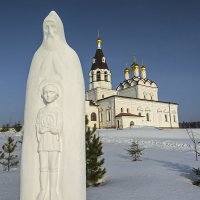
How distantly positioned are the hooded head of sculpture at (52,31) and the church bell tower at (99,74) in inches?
2063

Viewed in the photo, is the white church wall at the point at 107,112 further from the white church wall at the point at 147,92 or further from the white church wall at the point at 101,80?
the white church wall at the point at 147,92

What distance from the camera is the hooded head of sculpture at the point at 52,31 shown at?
15.4 feet

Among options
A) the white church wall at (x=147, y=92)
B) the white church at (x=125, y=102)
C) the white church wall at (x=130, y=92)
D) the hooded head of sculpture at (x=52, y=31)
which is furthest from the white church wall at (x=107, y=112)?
the hooded head of sculpture at (x=52, y=31)

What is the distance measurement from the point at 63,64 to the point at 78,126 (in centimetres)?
111

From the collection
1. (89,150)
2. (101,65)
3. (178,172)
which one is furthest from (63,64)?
(101,65)

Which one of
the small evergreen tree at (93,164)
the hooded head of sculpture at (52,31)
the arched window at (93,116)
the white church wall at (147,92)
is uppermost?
the white church wall at (147,92)

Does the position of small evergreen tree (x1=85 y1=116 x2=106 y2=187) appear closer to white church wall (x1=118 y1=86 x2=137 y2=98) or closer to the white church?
the white church

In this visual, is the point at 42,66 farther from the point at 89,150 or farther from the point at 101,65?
the point at 101,65

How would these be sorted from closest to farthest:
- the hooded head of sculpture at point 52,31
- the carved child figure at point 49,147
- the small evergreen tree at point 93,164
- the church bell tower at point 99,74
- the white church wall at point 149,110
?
the carved child figure at point 49,147
the hooded head of sculpture at point 52,31
the small evergreen tree at point 93,164
the white church wall at point 149,110
the church bell tower at point 99,74

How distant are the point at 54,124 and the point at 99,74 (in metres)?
53.6

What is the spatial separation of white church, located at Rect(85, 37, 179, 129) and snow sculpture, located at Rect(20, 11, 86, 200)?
145 feet

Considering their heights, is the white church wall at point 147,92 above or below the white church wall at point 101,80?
below

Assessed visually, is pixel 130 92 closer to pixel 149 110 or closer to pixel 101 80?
pixel 149 110

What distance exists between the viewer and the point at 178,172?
10734 millimetres
